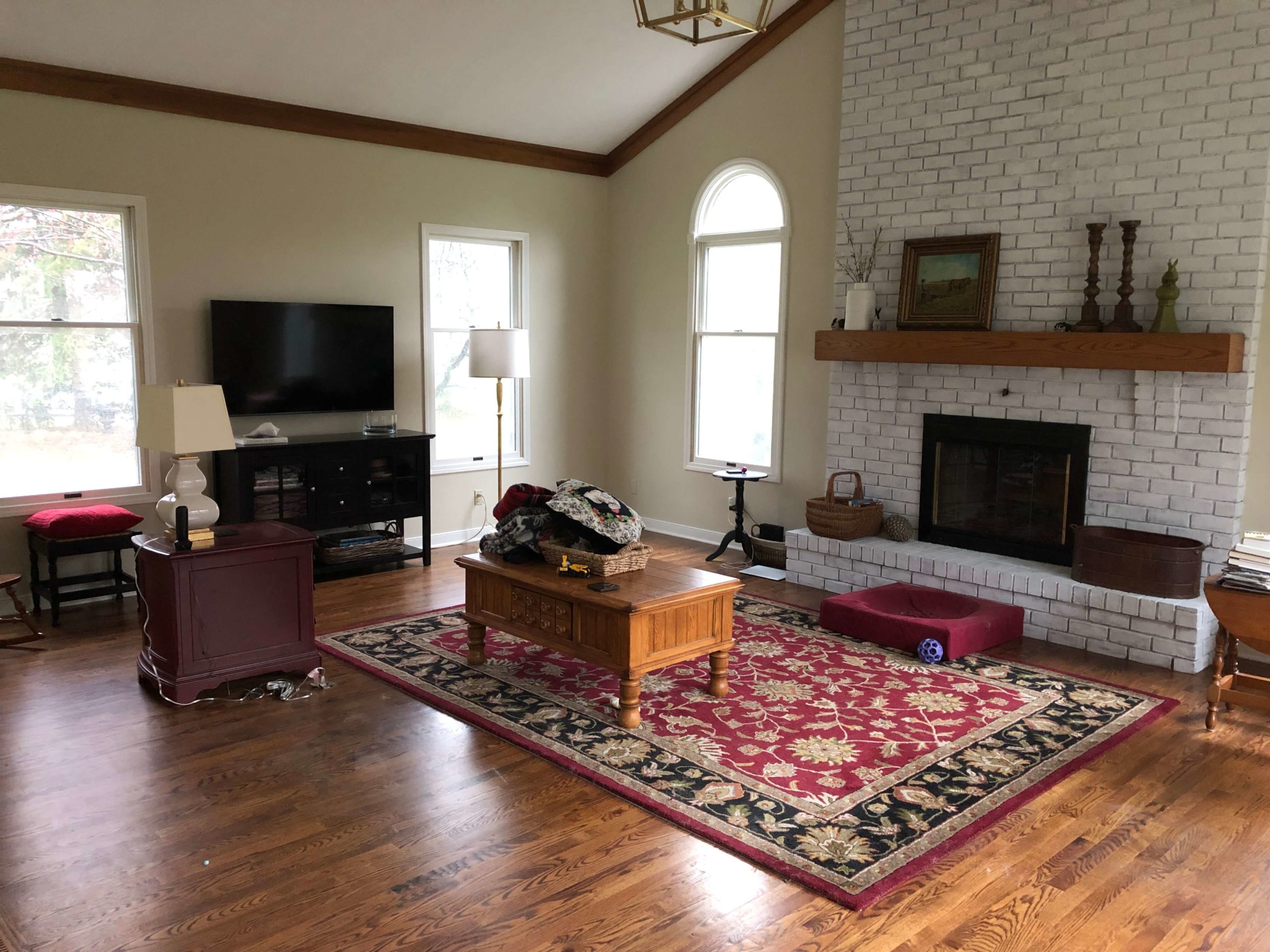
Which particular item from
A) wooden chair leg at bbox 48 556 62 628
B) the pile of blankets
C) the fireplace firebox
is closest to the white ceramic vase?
the fireplace firebox

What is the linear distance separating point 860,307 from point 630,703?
10.2 feet

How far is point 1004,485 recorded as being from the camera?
5535mm

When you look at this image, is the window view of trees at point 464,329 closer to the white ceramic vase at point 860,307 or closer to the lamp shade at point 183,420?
the white ceramic vase at point 860,307

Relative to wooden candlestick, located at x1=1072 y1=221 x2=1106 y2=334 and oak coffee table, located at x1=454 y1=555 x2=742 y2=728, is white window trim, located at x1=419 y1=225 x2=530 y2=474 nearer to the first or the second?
oak coffee table, located at x1=454 y1=555 x2=742 y2=728

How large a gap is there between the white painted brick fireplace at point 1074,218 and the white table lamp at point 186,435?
11.3ft

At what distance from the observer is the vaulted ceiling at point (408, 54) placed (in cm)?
499

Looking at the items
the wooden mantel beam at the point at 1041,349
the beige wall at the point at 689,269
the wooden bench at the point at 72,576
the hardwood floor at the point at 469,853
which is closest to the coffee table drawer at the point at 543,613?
the hardwood floor at the point at 469,853

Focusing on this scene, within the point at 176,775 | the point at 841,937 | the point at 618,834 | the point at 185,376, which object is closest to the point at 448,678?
the point at 176,775

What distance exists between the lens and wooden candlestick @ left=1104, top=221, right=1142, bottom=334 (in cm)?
482

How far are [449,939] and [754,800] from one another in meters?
1.13

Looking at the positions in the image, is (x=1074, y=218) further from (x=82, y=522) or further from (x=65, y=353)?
(x=65, y=353)

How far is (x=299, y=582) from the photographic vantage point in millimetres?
4227

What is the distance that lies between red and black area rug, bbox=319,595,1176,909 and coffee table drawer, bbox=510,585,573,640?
0.28m

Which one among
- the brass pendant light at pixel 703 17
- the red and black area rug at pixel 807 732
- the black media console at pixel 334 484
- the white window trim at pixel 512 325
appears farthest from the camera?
the white window trim at pixel 512 325
